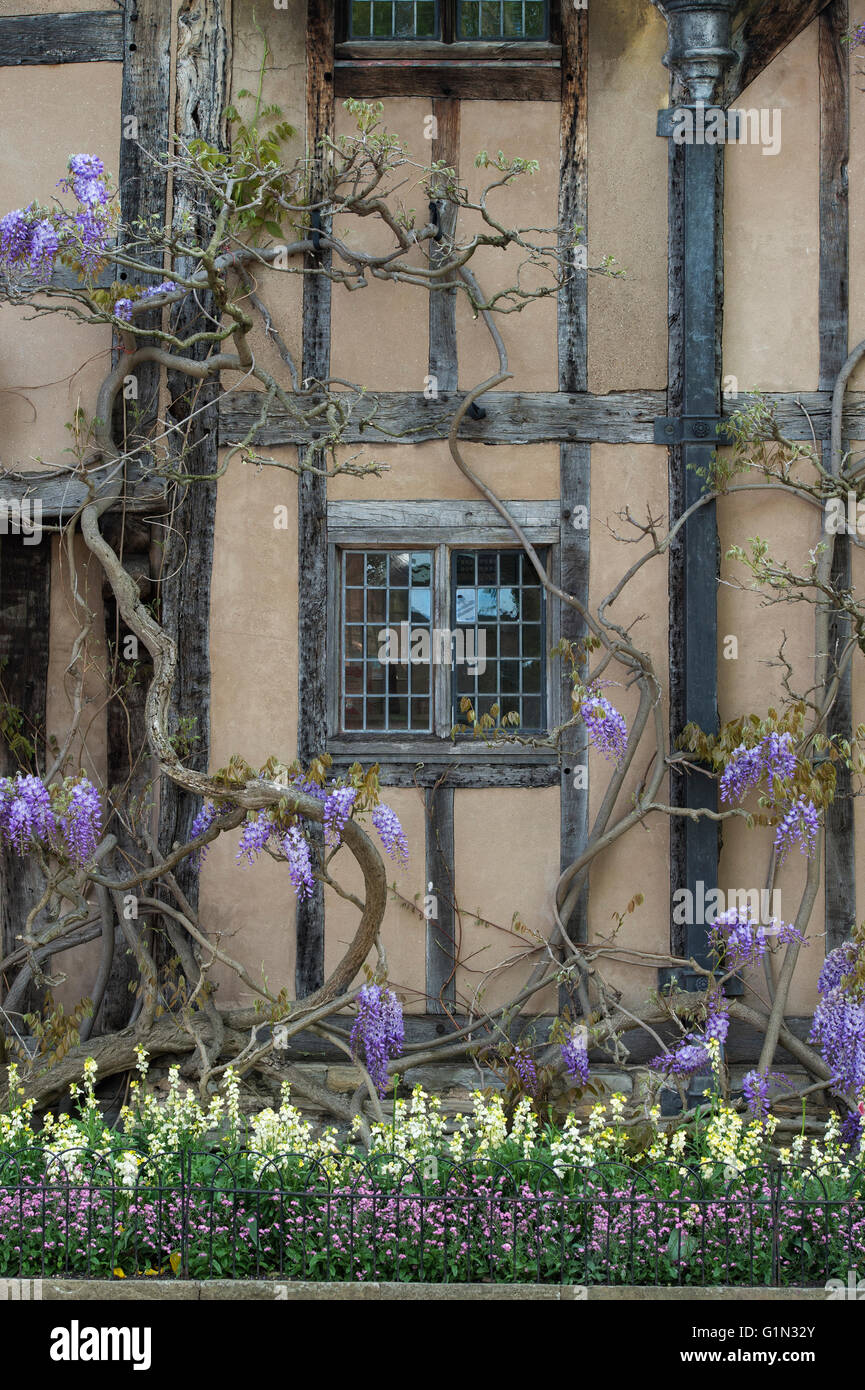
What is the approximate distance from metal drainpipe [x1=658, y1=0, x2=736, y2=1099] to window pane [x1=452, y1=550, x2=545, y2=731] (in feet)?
2.20

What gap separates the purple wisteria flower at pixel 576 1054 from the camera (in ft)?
17.8

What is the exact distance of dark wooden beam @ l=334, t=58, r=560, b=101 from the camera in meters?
5.95

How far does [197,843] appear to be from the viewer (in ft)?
18.1

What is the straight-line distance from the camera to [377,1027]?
17.9 feet

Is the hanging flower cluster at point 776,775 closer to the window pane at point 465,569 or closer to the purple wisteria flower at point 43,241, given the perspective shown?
the window pane at point 465,569

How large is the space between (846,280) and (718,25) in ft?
3.91

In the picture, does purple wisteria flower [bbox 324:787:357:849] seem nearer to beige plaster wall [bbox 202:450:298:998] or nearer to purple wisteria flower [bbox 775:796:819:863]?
beige plaster wall [bbox 202:450:298:998]

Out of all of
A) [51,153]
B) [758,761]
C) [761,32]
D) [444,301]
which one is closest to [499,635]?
[758,761]

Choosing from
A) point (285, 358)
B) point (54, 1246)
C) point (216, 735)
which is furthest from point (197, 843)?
point (285, 358)

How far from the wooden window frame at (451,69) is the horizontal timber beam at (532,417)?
1329 mm

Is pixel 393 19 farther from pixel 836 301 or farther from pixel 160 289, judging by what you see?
pixel 836 301

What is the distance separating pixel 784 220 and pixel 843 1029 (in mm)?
3471

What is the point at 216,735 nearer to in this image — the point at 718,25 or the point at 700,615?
the point at 700,615

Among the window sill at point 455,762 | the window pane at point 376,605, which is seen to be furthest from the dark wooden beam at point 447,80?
the window sill at point 455,762
